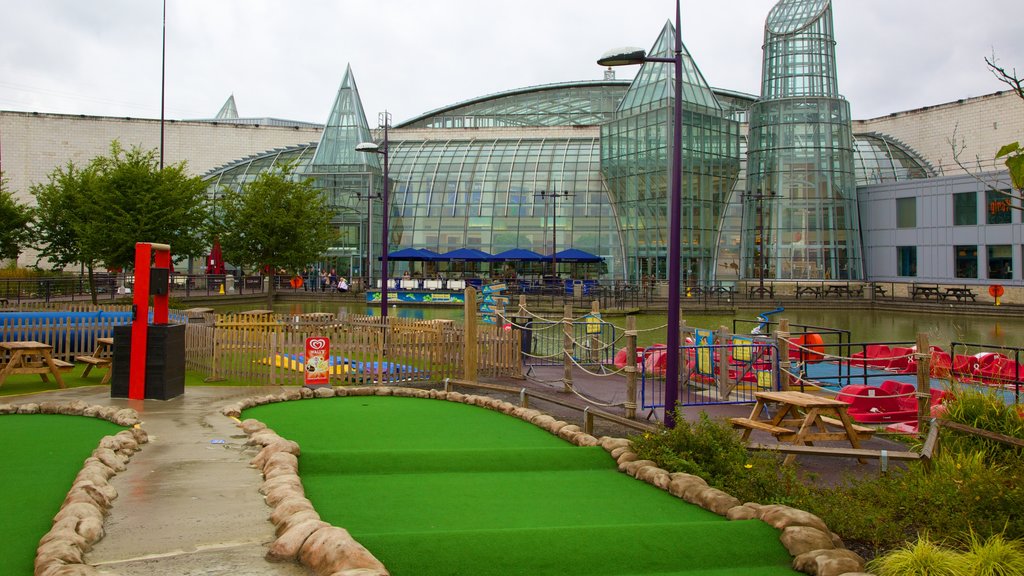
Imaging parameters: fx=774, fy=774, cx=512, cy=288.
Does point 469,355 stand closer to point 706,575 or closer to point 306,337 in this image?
point 306,337

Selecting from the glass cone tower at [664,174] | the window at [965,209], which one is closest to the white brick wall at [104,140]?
the glass cone tower at [664,174]

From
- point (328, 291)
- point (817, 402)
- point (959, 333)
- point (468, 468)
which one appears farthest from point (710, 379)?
point (328, 291)

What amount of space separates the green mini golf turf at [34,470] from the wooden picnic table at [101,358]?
4044mm

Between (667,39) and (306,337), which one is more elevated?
(667,39)

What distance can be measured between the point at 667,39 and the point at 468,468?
52.3m

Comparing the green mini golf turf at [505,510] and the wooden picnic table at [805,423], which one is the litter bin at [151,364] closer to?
the green mini golf turf at [505,510]

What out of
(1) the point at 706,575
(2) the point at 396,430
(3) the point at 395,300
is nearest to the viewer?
(1) the point at 706,575

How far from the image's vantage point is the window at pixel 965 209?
1930 inches

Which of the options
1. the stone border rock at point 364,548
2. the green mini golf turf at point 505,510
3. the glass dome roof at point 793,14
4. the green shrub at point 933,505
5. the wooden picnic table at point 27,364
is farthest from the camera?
the glass dome roof at point 793,14

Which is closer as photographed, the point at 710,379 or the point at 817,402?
the point at 817,402

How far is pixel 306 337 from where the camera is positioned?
16109mm

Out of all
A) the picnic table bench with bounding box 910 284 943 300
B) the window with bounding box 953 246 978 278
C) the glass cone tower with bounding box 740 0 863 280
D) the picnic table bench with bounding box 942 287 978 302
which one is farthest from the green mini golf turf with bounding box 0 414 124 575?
the window with bounding box 953 246 978 278

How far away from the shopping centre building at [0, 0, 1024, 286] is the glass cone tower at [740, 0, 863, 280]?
0.32 ft

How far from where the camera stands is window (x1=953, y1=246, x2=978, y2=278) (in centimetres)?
4891
